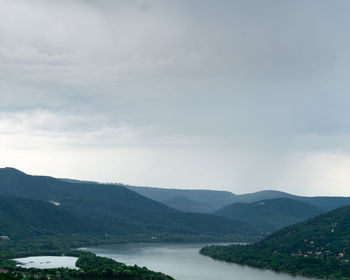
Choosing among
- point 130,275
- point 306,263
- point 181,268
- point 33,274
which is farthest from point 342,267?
point 33,274

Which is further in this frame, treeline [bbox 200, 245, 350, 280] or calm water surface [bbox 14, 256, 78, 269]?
calm water surface [bbox 14, 256, 78, 269]

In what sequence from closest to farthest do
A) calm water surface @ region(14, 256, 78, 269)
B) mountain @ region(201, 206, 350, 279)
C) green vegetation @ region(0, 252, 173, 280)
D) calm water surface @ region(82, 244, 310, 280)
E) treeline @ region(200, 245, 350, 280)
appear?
green vegetation @ region(0, 252, 173, 280) < treeline @ region(200, 245, 350, 280) < calm water surface @ region(82, 244, 310, 280) < calm water surface @ region(14, 256, 78, 269) < mountain @ region(201, 206, 350, 279)

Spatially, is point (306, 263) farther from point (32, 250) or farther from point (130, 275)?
point (32, 250)

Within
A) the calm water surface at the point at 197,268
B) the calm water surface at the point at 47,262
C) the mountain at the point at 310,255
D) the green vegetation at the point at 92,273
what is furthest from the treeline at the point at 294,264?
the calm water surface at the point at 47,262

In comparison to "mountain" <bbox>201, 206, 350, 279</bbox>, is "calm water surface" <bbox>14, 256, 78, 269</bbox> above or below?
below

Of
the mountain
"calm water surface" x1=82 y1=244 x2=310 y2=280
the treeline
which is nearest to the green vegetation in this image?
"calm water surface" x1=82 y1=244 x2=310 y2=280

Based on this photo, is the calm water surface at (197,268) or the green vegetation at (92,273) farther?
the calm water surface at (197,268)

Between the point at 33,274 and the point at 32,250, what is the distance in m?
77.3

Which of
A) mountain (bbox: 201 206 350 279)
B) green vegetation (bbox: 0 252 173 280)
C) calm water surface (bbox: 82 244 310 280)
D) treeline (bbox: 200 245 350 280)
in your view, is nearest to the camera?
green vegetation (bbox: 0 252 173 280)

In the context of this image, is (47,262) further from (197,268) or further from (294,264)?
(294,264)

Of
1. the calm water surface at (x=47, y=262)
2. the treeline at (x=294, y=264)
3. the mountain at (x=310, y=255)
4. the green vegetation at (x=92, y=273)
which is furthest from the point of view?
the mountain at (x=310, y=255)

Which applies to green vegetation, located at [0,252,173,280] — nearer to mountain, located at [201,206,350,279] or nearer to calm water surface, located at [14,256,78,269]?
calm water surface, located at [14,256,78,269]

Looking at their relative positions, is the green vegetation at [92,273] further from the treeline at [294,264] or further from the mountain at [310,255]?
the mountain at [310,255]

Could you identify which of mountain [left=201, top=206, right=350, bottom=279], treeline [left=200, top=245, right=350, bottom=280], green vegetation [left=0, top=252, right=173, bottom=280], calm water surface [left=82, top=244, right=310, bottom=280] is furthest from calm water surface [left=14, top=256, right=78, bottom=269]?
mountain [left=201, top=206, right=350, bottom=279]
